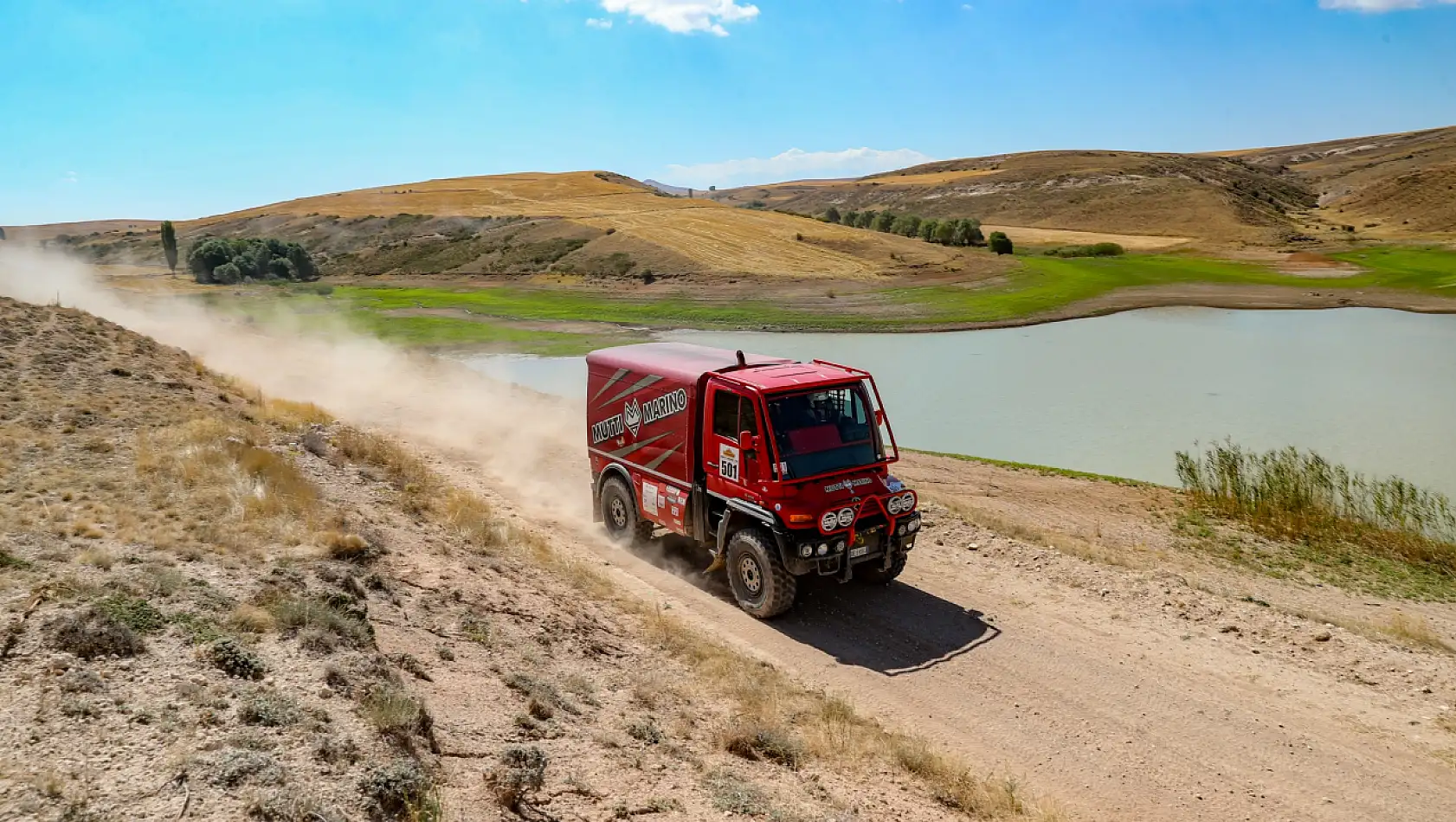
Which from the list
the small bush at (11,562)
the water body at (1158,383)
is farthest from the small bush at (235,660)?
the water body at (1158,383)

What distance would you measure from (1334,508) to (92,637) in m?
18.6

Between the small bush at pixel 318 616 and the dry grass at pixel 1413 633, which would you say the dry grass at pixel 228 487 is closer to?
the small bush at pixel 318 616

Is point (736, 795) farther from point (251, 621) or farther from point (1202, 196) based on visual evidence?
point (1202, 196)

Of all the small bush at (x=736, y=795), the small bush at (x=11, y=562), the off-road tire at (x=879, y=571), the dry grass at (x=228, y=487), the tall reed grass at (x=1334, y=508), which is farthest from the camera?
the tall reed grass at (x=1334, y=508)

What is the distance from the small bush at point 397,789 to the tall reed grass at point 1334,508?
49.2 feet

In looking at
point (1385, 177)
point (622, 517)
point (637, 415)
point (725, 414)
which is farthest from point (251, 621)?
point (1385, 177)

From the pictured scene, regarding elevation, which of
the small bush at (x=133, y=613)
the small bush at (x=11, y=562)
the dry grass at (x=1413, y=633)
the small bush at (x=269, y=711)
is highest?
the small bush at (x=11, y=562)

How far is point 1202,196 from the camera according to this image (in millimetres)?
92750

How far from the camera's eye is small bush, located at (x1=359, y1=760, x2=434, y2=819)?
224 inches

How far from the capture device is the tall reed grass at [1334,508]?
14961 mm

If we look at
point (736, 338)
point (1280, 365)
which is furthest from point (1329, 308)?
point (736, 338)

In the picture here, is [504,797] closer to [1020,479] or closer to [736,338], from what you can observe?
[1020,479]

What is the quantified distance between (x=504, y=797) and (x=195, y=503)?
7105 mm

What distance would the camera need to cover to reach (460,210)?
3829 inches
